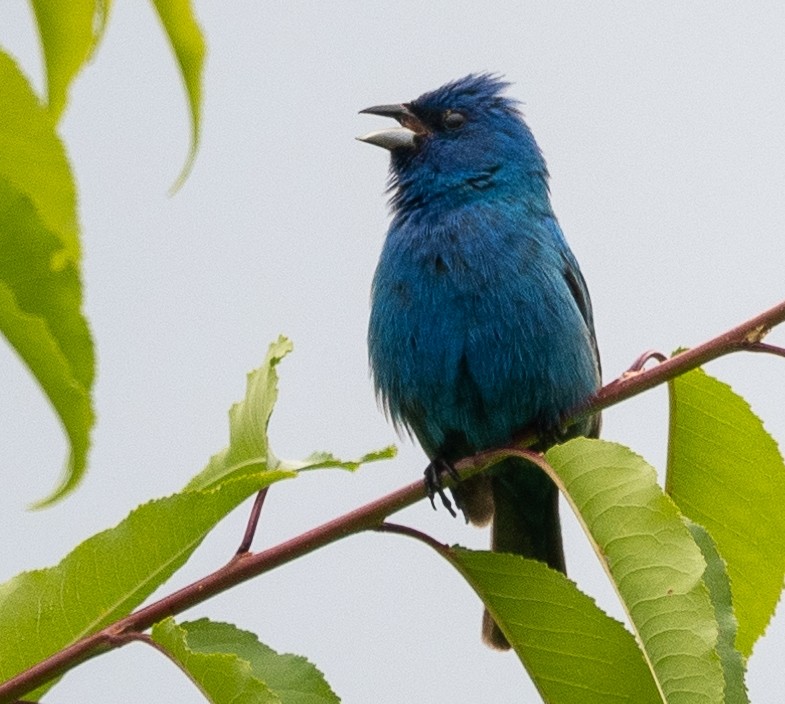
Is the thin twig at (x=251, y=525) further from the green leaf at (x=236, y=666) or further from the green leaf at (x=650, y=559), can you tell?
the green leaf at (x=650, y=559)

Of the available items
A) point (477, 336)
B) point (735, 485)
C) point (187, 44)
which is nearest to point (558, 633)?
point (735, 485)

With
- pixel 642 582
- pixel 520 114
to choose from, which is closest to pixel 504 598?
pixel 642 582

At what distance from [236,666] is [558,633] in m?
0.62

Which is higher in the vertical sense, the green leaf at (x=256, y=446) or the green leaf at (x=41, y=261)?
the green leaf at (x=41, y=261)

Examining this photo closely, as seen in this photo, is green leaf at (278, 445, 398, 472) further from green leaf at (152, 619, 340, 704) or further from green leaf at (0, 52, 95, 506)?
green leaf at (0, 52, 95, 506)

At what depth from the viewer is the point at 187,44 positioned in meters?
1.41

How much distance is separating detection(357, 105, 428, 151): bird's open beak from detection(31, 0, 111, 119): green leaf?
4.00 metres

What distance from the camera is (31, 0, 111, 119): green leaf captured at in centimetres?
135

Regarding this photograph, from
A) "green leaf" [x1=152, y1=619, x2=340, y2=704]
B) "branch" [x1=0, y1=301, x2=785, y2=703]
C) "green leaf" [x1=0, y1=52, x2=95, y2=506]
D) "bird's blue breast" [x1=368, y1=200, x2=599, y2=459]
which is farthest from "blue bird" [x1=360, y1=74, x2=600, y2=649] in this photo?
"green leaf" [x1=0, y1=52, x2=95, y2=506]

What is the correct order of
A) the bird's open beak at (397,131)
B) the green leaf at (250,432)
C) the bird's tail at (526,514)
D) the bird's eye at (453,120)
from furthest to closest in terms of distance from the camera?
the bird's eye at (453,120), the bird's open beak at (397,131), the bird's tail at (526,514), the green leaf at (250,432)

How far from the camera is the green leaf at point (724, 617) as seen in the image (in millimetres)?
1938

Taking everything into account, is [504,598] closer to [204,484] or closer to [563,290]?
[204,484]

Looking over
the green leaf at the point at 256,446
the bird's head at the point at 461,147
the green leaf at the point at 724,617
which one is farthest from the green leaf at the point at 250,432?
the bird's head at the point at 461,147

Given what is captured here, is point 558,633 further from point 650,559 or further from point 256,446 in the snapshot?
point 256,446
